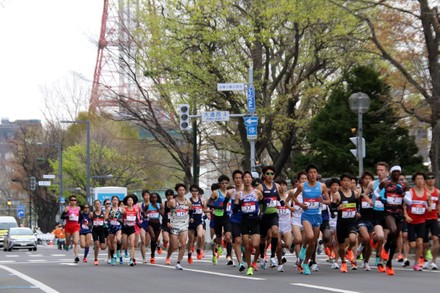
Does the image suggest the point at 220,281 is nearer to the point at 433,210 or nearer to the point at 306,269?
the point at 306,269

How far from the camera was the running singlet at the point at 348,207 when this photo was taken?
20.8 metres

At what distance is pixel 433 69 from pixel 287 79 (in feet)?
36.8

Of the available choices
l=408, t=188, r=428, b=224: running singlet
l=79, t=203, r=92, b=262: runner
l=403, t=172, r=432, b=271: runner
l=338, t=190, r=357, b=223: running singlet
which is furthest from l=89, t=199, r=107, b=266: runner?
l=408, t=188, r=428, b=224: running singlet

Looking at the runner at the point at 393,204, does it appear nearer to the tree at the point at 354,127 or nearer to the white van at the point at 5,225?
the tree at the point at 354,127

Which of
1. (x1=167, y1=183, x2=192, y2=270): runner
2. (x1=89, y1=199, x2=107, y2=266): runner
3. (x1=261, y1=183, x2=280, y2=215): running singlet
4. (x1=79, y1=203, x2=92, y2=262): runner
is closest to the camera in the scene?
(x1=261, y1=183, x2=280, y2=215): running singlet

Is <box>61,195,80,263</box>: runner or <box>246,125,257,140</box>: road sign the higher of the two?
<box>246,125,257,140</box>: road sign

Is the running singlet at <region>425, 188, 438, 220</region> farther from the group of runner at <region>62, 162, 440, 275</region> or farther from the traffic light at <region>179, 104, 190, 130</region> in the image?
the traffic light at <region>179, 104, 190, 130</region>

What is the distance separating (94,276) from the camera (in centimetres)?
2152

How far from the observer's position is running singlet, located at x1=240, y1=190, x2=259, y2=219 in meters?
20.4

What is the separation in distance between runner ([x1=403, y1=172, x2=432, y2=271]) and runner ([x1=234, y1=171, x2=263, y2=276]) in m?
2.78

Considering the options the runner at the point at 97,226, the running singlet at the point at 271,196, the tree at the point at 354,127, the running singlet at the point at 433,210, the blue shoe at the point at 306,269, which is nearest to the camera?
the blue shoe at the point at 306,269

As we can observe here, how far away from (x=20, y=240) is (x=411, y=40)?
2595cm

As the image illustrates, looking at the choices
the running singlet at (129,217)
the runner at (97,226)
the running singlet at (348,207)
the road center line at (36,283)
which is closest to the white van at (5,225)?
the runner at (97,226)

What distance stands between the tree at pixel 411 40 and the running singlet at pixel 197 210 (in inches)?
367
